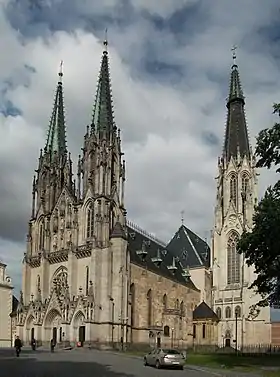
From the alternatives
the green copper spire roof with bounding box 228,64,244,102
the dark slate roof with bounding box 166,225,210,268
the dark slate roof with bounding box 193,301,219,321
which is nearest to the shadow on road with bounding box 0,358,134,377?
the dark slate roof with bounding box 193,301,219,321

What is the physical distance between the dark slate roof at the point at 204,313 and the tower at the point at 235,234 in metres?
1.25

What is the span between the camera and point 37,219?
81750mm

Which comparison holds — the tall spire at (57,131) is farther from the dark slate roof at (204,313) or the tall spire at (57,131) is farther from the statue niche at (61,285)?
the dark slate roof at (204,313)

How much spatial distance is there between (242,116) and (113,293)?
48733mm

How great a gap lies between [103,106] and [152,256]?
81.8 ft

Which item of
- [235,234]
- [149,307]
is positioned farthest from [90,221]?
[235,234]

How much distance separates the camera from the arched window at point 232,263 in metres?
94.1

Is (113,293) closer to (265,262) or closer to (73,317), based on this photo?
(73,317)

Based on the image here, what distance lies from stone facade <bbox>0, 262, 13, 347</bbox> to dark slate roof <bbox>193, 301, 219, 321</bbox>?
99.0 feet

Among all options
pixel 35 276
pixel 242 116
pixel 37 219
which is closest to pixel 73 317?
pixel 35 276

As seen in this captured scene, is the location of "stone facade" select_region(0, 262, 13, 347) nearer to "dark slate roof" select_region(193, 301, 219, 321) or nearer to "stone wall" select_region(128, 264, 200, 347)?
"stone wall" select_region(128, 264, 200, 347)

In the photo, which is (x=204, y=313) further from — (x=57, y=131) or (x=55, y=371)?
(x=55, y=371)

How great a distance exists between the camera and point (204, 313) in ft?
305

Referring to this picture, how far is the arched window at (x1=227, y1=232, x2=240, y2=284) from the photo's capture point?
94062 mm
